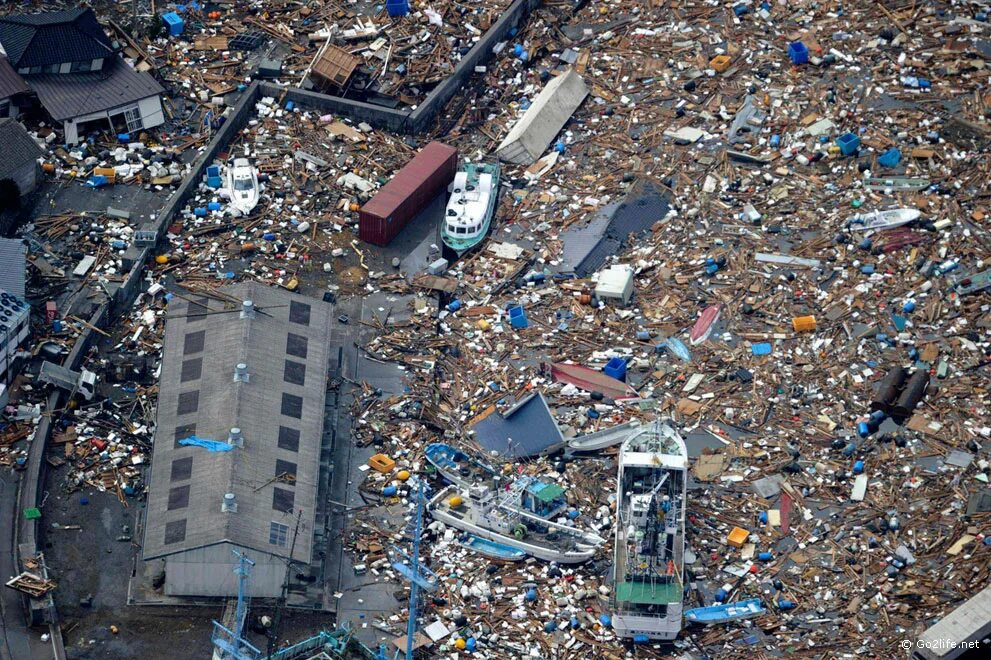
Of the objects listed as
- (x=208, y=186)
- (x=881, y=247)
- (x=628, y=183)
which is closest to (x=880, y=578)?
(x=881, y=247)

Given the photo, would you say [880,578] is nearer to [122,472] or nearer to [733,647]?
[733,647]

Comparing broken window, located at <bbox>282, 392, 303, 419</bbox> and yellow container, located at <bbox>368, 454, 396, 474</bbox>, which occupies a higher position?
broken window, located at <bbox>282, 392, 303, 419</bbox>

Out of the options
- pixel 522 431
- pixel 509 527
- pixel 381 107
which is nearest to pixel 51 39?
pixel 381 107

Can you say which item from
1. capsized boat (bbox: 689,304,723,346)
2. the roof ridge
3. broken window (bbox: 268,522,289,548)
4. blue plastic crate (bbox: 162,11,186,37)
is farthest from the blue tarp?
blue plastic crate (bbox: 162,11,186,37)

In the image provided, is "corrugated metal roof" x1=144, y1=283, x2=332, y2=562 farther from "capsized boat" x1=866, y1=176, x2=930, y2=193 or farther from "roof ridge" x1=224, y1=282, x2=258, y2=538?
"capsized boat" x1=866, y1=176, x2=930, y2=193

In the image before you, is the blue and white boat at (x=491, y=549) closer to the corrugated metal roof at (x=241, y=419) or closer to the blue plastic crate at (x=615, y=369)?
the corrugated metal roof at (x=241, y=419)

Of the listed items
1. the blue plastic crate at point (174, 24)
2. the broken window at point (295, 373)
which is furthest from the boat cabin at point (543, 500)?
the blue plastic crate at point (174, 24)

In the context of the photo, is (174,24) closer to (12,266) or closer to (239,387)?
(12,266)
